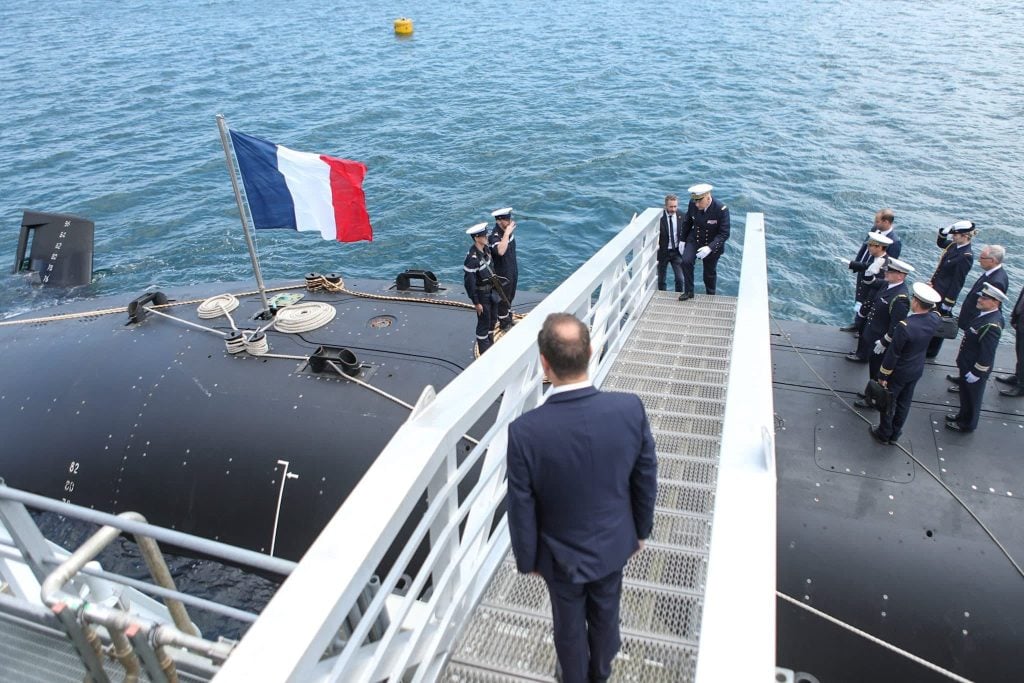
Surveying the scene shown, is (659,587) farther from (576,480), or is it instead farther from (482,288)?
(482,288)

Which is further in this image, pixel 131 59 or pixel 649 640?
pixel 131 59

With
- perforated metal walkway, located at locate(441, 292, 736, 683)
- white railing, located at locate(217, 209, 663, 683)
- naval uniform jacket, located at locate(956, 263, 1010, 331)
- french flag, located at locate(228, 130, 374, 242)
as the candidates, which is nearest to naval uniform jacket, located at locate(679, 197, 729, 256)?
naval uniform jacket, located at locate(956, 263, 1010, 331)

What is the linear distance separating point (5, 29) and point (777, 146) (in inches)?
2084

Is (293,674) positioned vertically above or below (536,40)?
above

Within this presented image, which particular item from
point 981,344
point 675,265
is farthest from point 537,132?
point 981,344

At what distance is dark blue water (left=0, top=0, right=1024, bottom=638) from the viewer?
18.1 m

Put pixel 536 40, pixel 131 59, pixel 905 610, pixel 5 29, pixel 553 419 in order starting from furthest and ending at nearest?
pixel 5 29
pixel 536 40
pixel 131 59
pixel 905 610
pixel 553 419

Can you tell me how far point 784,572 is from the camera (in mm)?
6020

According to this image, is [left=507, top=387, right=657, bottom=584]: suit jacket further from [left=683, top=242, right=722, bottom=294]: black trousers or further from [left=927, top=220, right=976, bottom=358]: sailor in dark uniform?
[left=927, top=220, right=976, bottom=358]: sailor in dark uniform

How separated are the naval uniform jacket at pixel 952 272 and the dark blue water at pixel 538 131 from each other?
18.4ft

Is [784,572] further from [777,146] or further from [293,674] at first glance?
[777,146]

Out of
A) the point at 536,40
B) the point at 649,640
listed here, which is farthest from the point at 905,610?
the point at 536,40

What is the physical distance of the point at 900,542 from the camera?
6066mm

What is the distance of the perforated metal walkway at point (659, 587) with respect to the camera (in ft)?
11.6
